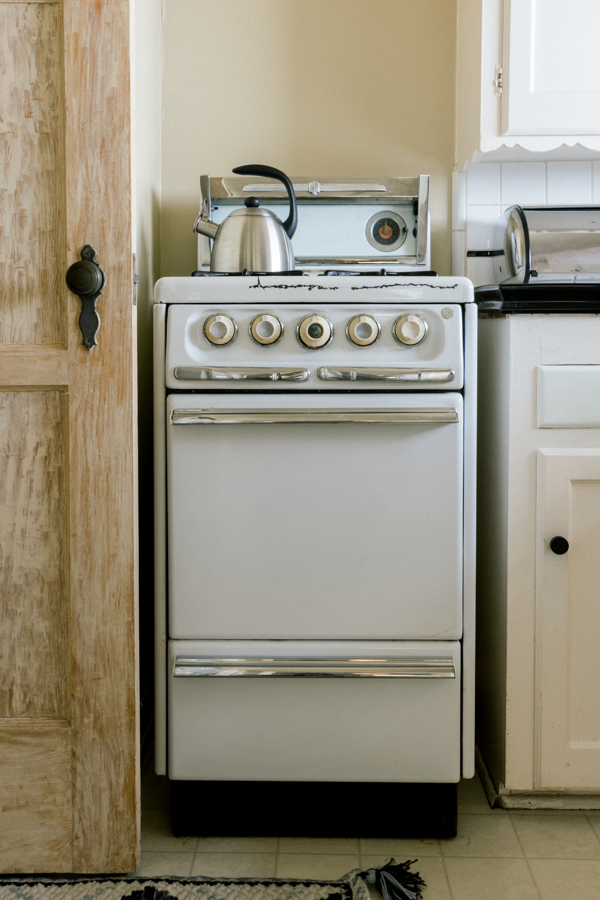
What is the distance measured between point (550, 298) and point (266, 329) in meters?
0.53

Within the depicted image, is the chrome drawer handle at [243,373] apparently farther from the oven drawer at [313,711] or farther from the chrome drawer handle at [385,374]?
the oven drawer at [313,711]

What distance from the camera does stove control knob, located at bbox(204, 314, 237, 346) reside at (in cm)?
127

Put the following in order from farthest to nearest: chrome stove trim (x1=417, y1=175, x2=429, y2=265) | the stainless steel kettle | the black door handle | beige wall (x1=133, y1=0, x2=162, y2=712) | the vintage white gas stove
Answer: chrome stove trim (x1=417, y1=175, x2=429, y2=265) → beige wall (x1=133, y1=0, x2=162, y2=712) → the stainless steel kettle → the vintage white gas stove → the black door handle

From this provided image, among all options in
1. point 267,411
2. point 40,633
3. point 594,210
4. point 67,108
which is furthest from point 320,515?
point 594,210

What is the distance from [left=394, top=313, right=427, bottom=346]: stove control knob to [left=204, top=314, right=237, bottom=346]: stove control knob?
0.29 metres

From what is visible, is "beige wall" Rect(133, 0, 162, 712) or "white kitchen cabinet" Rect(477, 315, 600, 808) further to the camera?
"beige wall" Rect(133, 0, 162, 712)

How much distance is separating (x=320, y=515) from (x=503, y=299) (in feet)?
1.75

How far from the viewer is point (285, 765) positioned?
4.32 ft

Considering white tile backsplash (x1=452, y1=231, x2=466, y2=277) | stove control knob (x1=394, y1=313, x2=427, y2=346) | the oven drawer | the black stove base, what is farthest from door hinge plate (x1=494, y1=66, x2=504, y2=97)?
the black stove base

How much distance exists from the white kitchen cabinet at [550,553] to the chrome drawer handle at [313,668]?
203 millimetres

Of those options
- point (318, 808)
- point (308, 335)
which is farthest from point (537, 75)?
point (318, 808)

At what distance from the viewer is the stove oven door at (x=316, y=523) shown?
1287 mm

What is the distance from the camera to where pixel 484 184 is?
185cm

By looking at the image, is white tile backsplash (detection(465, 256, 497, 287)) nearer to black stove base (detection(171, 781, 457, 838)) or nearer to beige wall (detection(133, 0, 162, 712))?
Answer: beige wall (detection(133, 0, 162, 712))
